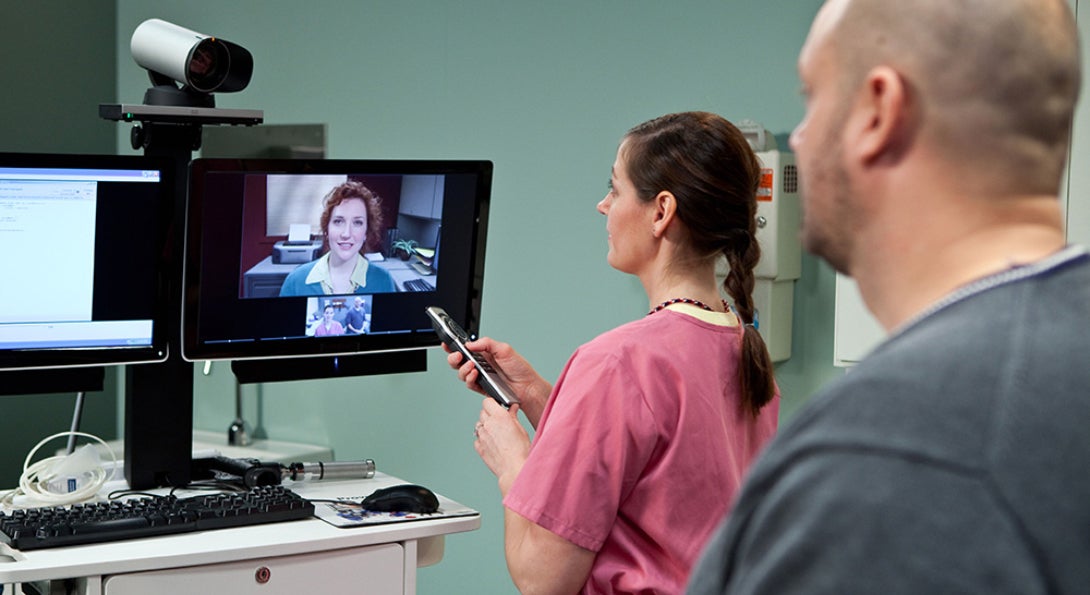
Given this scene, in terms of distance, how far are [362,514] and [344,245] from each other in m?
0.48

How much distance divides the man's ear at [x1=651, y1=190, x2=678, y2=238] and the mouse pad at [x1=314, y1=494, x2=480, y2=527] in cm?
68

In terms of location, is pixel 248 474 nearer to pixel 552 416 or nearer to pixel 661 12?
pixel 552 416

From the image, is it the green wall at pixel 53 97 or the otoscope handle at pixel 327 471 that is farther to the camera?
the green wall at pixel 53 97

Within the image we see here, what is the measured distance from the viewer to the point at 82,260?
2055 mm

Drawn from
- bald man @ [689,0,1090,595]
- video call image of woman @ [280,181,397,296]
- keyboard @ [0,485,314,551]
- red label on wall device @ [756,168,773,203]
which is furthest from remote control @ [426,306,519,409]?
bald man @ [689,0,1090,595]

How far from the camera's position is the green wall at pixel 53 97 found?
3.75 m

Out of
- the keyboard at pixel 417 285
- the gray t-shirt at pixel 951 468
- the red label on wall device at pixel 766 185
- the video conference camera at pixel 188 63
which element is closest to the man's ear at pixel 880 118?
the gray t-shirt at pixel 951 468

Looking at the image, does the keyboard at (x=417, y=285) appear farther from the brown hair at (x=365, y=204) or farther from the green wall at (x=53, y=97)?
the green wall at (x=53, y=97)

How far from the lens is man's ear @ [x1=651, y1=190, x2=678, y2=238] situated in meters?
1.70

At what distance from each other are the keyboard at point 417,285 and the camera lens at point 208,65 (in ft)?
1.69

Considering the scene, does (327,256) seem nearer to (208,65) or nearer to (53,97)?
(208,65)

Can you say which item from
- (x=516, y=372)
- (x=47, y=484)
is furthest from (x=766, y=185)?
(x=47, y=484)

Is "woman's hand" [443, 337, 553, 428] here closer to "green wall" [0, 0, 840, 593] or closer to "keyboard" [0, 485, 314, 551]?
"keyboard" [0, 485, 314, 551]

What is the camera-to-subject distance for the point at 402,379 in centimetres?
348
